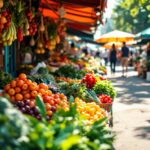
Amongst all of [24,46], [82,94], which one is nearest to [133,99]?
[24,46]

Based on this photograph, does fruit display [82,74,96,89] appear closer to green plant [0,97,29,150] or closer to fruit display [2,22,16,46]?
fruit display [2,22,16,46]

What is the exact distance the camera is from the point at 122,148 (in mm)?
6699

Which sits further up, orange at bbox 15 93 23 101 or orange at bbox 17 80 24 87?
orange at bbox 17 80 24 87

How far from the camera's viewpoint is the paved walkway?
705 centimetres

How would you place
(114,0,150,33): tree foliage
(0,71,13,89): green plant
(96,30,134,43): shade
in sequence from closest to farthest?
(0,71,13,89): green plant < (96,30,134,43): shade < (114,0,150,33): tree foliage

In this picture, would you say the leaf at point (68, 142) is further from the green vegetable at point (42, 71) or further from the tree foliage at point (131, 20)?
the tree foliage at point (131, 20)

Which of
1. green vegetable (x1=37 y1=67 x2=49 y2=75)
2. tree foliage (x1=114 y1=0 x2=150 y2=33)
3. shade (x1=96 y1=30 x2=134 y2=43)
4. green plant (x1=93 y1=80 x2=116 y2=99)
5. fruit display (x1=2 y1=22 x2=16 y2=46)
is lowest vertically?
green plant (x1=93 y1=80 x2=116 y2=99)

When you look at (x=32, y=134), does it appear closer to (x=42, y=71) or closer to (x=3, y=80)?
(x=3, y=80)

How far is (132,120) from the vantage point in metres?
9.35

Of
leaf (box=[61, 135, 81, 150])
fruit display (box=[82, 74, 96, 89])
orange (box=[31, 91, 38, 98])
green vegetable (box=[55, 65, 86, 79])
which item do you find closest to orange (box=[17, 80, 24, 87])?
orange (box=[31, 91, 38, 98])

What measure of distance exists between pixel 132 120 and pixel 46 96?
4.60 meters

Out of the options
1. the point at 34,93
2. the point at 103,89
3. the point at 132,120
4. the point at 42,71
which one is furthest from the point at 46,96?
the point at 42,71

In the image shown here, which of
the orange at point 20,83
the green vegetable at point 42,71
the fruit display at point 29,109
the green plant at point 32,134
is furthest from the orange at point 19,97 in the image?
the green vegetable at point 42,71

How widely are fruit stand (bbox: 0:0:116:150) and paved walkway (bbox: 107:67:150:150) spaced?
0.54 meters
